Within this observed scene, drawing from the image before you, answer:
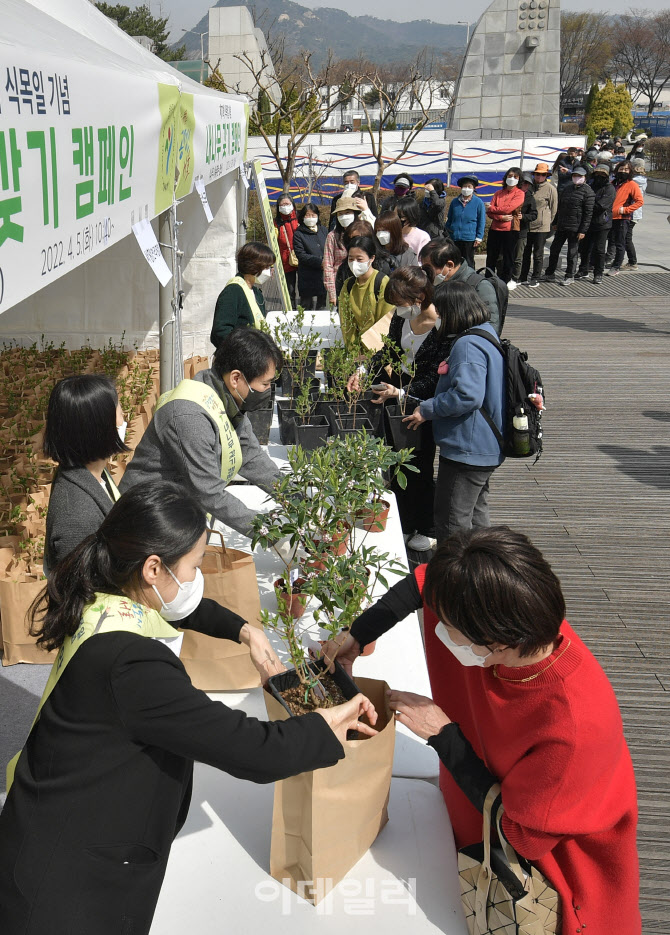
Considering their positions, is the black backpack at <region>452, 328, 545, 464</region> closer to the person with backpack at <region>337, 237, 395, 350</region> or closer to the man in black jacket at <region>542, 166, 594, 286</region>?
the person with backpack at <region>337, 237, 395, 350</region>

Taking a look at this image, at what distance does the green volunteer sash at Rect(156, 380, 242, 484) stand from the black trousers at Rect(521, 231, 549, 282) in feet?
28.5

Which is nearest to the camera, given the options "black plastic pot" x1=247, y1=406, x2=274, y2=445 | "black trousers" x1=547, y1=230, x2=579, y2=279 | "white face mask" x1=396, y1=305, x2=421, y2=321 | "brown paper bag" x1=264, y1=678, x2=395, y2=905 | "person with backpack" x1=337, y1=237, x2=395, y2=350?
"brown paper bag" x1=264, y1=678, x2=395, y2=905

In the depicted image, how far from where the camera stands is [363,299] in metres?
4.74

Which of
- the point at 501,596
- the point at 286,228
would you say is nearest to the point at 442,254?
the point at 501,596

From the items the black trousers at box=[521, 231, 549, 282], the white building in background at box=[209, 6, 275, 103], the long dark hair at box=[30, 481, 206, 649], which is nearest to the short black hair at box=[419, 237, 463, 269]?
the long dark hair at box=[30, 481, 206, 649]

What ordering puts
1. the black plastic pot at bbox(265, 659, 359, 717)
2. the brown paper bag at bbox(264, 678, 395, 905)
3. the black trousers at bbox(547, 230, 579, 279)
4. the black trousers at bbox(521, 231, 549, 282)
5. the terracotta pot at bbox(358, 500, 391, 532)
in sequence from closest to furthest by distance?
the brown paper bag at bbox(264, 678, 395, 905) → the black plastic pot at bbox(265, 659, 359, 717) → the terracotta pot at bbox(358, 500, 391, 532) → the black trousers at bbox(521, 231, 549, 282) → the black trousers at bbox(547, 230, 579, 279)

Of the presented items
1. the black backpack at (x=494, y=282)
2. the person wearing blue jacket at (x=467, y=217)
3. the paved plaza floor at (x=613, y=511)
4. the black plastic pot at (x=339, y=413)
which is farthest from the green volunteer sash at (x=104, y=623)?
the person wearing blue jacket at (x=467, y=217)

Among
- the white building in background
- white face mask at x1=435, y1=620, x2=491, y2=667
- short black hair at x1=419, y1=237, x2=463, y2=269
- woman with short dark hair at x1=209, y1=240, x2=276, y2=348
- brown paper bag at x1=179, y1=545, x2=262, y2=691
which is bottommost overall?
brown paper bag at x1=179, y1=545, x2=262, y2=691

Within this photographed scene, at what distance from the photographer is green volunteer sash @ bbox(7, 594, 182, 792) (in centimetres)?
127

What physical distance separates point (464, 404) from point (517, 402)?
9.0 inches

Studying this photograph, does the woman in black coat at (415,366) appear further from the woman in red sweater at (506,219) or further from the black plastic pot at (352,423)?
the woman in red sweater at (506,219)

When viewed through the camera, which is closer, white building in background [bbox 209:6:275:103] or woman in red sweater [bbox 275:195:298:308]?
woman in red sweater [bbox 275:195:298:308]

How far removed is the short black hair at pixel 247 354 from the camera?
2389 millimetres

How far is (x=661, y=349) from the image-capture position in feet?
25.7
